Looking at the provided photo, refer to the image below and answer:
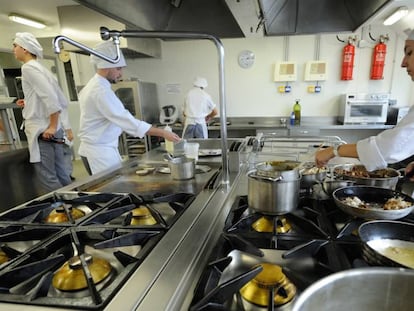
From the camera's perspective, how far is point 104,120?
5.81ft

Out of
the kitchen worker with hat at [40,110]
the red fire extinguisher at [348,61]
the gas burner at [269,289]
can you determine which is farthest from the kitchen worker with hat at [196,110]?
the gas burner at [269,289]

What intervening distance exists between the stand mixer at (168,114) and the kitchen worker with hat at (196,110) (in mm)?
544

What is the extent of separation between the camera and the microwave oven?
326cm

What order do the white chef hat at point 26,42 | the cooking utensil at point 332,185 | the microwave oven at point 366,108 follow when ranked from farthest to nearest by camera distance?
the microwave oven at point 366,108, the white chef hat at point 26,42, the cooking utensil at point 332,185

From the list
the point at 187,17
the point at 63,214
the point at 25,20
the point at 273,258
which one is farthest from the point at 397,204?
the point at 25,20

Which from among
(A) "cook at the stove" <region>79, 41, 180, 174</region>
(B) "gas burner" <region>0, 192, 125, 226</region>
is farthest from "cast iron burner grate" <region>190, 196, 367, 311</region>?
→ (A) "cook at the stove" <region>79, 41, 180, 174</region>

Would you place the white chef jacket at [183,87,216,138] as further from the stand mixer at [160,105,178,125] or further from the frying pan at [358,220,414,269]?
the frying pan at [358,220,414,269]

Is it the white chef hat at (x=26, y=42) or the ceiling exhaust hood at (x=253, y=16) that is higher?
the white chef hat at (x=26, y=42)

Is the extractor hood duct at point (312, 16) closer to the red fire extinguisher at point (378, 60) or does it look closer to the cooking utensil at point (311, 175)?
the cooking utensil at point (311, 175)

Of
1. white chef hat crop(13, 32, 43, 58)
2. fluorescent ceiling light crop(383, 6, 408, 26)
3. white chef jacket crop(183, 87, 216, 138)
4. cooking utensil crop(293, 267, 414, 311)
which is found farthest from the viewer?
white chef jacket crop(183, 87, 216, 138)

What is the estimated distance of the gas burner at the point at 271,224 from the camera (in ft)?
2.29

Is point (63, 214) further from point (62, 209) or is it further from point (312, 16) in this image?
point (312, 16)

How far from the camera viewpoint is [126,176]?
4.39 feet

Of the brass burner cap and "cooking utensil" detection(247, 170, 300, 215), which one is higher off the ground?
"cooking utensil" detection(247, 170, 300, 215)
